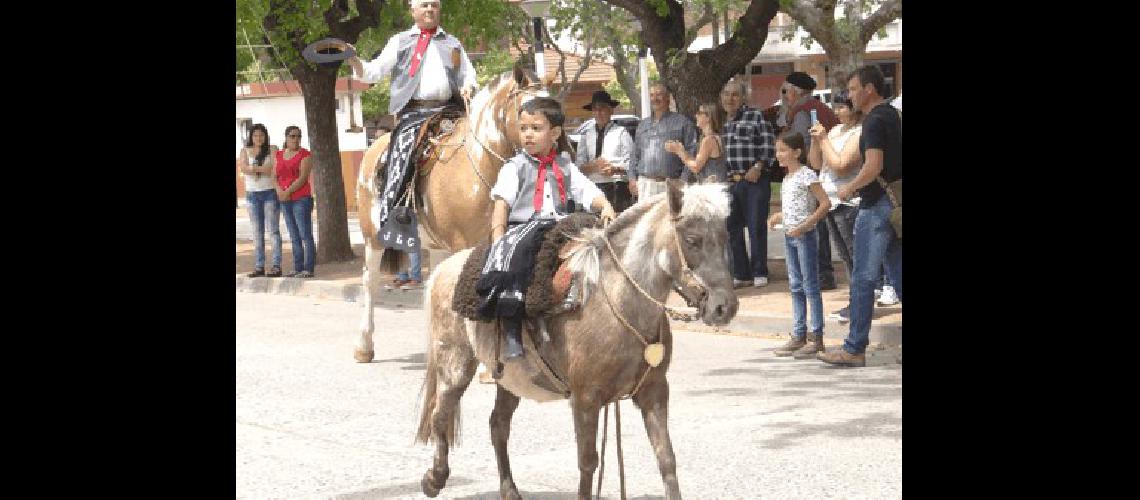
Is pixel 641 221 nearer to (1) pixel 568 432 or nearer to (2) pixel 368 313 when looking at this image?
(1) pixel 568 432

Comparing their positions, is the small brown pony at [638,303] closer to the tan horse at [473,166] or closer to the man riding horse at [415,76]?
the tan horse at [473,166]

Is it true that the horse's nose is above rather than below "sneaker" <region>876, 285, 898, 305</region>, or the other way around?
above

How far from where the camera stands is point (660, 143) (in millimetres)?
15328

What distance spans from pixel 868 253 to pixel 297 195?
1020 cm

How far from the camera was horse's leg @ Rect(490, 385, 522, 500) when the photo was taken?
7.02m

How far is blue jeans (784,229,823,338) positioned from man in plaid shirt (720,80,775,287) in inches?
117

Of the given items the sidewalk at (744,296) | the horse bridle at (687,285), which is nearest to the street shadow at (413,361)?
the sidewalk at (744,296)

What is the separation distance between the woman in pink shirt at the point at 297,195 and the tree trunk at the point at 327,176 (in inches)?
59.4

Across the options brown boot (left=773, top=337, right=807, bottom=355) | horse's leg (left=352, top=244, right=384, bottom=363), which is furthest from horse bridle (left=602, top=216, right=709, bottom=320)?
horse's leg (left=352, top=244, right=384, bottom=363)

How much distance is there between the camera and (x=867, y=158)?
36.6ft

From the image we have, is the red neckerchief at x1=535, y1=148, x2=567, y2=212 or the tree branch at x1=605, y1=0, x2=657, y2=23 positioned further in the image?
the tree branch at x1=605, y1=0, x2=657, y2=23

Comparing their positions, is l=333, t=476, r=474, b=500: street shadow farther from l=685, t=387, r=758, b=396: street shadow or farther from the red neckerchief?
l=685, t=387, r=758, b=396: street shadow

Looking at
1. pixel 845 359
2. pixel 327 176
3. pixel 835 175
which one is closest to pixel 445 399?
pixel 845 359
